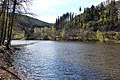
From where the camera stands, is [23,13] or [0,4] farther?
[23,13]

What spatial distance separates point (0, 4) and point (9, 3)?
4476 mm

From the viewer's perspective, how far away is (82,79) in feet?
92.1

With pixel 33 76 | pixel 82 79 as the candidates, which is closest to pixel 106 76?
pixel 82 79

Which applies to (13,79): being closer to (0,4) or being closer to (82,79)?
(82,79)

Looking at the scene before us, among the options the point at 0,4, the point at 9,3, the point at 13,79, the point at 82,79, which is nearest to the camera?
the point at 13,79

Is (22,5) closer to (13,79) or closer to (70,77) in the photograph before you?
(70,77)

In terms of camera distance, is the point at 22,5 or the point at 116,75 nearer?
the point at 116,75

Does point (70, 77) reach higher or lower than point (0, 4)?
lower

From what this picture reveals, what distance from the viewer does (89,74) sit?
31.2 metres

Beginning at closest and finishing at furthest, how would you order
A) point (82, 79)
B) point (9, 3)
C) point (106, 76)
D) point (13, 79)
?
point (13, 79), point (82, 79), point (106, 76), point (9, 3)

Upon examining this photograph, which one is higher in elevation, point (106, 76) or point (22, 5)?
point (22, 5)

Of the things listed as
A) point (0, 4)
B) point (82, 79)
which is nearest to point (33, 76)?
point (82, 79)

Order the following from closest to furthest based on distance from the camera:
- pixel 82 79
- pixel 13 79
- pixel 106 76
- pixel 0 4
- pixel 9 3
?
pixel 13 79 < pixel 82 79 < pixel 106 76 < pixel 0 4 < pixel 9 3

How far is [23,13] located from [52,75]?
1172 inches
